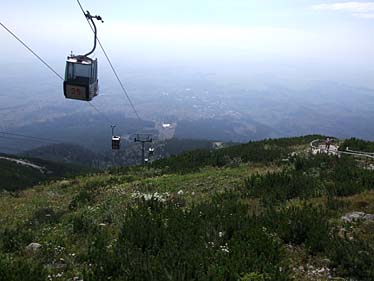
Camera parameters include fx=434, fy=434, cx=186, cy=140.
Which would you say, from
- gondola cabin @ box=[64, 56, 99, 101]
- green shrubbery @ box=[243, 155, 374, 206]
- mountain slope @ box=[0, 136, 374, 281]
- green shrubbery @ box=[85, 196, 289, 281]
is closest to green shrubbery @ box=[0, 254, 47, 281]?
mountain slope @ box=[0, 136, 374, 281]

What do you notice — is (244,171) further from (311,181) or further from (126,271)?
(126,271)

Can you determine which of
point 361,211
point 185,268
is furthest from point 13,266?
point 361,211

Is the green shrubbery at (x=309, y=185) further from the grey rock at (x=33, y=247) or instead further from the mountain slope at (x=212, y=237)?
the grey rock at (x=33, y=247)

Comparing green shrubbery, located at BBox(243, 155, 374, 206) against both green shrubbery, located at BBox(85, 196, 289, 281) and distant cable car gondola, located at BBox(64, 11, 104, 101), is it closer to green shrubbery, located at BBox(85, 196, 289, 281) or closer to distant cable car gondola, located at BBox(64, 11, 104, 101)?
green shrubbery, located at BBox(85, 196, 289, 281)

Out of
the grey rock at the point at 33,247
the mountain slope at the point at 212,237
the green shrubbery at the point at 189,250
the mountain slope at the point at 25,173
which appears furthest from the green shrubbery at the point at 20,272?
the mountain slope at the point at 25,173

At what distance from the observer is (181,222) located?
9.82 meters

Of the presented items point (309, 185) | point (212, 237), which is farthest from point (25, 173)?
point (212, 237)

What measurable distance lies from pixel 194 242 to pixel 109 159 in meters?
159

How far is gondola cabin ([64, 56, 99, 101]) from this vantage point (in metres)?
19.9

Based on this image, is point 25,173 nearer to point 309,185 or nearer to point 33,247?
point 309,185

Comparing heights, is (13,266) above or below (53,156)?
above

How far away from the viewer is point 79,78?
65.5 feet

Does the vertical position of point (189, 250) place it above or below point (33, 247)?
above

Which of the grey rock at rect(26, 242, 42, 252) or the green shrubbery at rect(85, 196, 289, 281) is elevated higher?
the green shrubbery at rect(85, 196, 289, 281)
